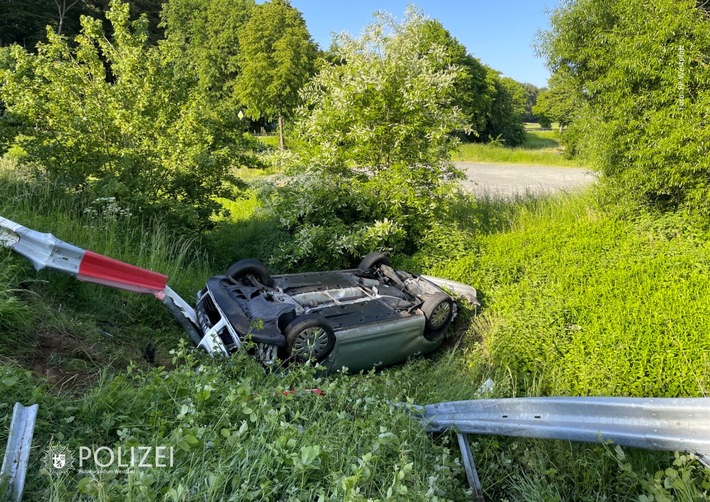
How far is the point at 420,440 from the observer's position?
107 inches

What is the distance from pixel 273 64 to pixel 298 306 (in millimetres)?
20983

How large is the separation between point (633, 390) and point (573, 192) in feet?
23.1

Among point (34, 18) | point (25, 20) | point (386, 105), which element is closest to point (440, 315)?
point (386, 105)

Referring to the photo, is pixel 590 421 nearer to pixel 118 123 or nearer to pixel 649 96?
pixel 649 96

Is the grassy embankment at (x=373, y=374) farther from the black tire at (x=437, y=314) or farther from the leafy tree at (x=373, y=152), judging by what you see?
the leafy tree at (x=373, y=152)

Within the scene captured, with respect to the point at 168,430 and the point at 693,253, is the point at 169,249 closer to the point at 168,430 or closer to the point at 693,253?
the point at 168,430

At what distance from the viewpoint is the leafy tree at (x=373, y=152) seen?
7.20 metres

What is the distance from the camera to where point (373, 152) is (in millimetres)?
7594

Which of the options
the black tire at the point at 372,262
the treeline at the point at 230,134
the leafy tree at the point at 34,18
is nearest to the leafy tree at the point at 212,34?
the leafy tree at the point at 34,18

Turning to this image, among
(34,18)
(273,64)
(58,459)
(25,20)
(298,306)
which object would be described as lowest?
(298,306)

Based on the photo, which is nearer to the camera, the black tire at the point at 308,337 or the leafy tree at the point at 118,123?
the black tire at the point at 308,337

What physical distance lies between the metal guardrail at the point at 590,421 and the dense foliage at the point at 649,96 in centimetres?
559

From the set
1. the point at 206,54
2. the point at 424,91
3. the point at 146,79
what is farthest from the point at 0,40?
the point at 424,91

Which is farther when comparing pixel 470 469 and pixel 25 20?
pixel 25 20
